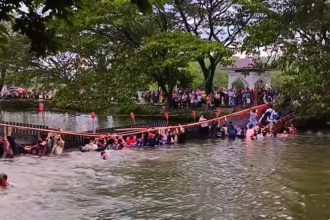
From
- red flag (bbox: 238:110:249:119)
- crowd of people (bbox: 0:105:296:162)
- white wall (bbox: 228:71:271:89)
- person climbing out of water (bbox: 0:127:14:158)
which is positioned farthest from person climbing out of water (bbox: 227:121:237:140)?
white wall (bbox: 228:71:271:89)

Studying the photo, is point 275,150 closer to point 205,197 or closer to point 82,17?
point 205,197

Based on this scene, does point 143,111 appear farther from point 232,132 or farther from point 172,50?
point 232,132

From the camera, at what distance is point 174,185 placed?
59.0 feet

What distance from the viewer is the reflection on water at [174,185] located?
46.6ft

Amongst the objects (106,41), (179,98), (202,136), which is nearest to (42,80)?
(106,41)

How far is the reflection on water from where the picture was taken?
14.2 metres

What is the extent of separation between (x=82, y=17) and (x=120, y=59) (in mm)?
34106

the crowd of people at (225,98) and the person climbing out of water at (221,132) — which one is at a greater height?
the crowd of people at (225,98)

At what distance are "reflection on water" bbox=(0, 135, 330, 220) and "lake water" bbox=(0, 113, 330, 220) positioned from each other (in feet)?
0.09

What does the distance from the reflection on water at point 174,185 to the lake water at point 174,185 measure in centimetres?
3

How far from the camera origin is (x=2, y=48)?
7.78 metres

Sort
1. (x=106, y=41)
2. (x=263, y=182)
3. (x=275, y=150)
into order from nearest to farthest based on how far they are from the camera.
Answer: (x=263, y=182) → (x=275, y=150) → (x=106, y=41)

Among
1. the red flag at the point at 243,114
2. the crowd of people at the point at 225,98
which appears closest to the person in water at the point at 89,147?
the red flag at the point at 243,114

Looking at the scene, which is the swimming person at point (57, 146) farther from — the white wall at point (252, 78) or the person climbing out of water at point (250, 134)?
the white wall at point (252, 78)
